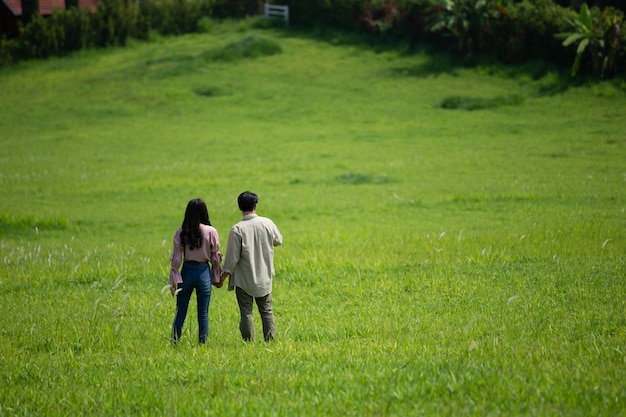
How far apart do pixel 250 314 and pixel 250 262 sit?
1.96 feet

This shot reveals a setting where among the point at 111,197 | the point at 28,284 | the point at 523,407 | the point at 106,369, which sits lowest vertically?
the point at 111,197

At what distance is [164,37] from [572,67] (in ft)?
92.9

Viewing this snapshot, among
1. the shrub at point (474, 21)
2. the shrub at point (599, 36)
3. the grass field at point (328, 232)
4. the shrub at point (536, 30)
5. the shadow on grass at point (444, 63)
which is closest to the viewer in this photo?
A: the grass field at point (328, 232)

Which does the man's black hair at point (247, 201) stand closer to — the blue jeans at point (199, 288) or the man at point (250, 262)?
the man at point (250, 262)

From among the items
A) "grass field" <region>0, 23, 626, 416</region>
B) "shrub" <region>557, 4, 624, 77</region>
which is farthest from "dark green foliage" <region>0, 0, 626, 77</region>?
"grass field" <region>0, 23, 626, 416</region>

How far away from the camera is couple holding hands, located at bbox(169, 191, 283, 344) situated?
27.1 feet

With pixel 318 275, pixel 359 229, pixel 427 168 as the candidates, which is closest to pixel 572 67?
pixel 427 168

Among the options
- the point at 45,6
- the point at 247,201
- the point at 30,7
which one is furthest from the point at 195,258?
the point at 45,6

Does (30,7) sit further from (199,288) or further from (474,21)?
(199,288)

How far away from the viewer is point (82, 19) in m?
49.2

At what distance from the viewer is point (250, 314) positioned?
27.7 ft

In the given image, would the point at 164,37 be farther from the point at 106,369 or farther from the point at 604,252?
the point at 106,369

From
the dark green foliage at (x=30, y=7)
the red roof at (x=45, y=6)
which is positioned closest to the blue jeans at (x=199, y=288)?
the red roof at (x=45, y=6)

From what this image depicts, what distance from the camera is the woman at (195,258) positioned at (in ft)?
27.1
